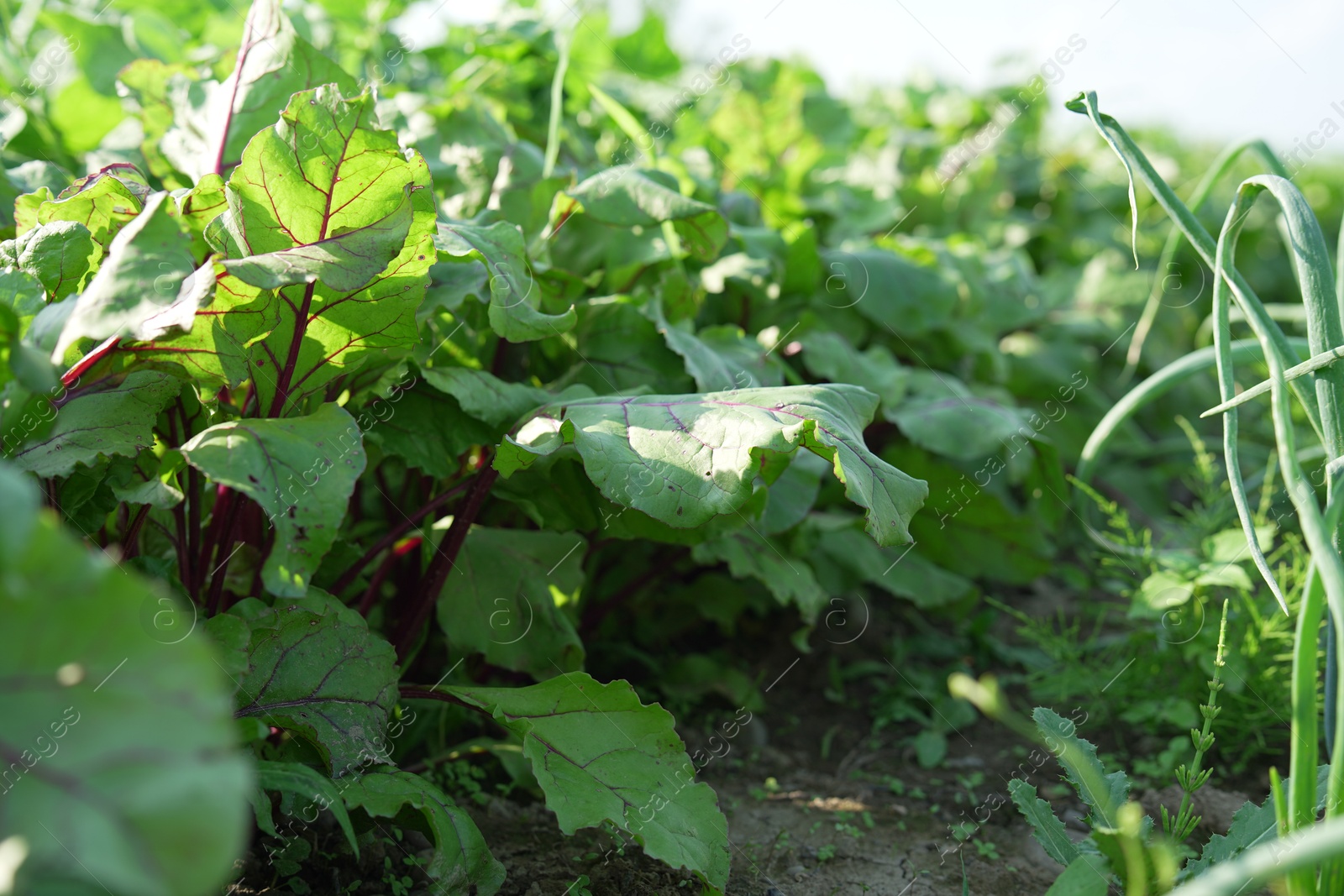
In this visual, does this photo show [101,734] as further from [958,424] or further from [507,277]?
[958,424]

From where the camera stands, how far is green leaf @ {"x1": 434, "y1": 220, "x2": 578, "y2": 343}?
1.33 meters

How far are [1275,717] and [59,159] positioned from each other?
2612mm

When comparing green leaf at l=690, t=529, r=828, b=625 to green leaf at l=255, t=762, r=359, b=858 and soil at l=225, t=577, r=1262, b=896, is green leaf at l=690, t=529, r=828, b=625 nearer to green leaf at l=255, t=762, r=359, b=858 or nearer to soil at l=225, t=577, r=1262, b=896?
soil at l=225, t=577, r=1262, b=896

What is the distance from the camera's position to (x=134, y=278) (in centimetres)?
95

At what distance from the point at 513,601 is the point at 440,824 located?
435mm

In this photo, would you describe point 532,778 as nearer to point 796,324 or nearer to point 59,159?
point 796,324

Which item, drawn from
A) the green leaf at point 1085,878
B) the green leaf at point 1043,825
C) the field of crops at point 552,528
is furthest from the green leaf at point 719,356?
the green leaf at point 1085,878

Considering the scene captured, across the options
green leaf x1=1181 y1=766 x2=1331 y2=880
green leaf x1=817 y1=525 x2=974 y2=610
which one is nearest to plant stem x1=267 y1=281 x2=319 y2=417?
green leaf x1=817 y1=525 x2=974 y2=610

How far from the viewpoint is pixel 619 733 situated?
1346mm

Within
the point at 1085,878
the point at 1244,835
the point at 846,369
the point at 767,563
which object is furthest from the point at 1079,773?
the point at 846,369

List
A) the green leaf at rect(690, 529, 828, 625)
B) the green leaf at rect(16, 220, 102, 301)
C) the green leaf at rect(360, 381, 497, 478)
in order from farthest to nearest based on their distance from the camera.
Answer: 1. the green leaf at rect(690, 529, 828, 625)
2. the green leaf at rect(360, 381, 497, 478)
3. the green leaf at rect(16, 220, 102, 301)

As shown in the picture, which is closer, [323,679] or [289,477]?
[289,477]

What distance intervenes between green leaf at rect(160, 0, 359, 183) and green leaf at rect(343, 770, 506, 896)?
961 mm

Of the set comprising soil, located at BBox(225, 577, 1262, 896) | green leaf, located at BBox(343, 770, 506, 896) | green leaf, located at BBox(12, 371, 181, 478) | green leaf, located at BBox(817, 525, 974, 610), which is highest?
green leaf, located at BBox(12, 371, 181, 478)
